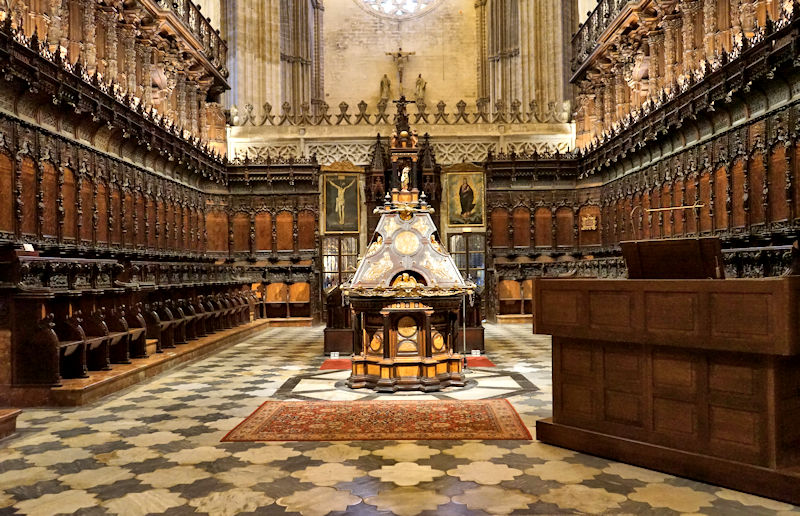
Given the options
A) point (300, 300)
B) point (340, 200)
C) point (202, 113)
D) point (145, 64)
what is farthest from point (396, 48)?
point (145, 64)

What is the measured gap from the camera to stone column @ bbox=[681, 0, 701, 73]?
46.4 ft

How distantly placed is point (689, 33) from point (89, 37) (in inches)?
506

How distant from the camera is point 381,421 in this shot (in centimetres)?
591

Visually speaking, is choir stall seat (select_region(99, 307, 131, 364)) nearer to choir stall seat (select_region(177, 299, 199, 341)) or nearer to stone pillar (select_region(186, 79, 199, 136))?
choir stall seat (select_region(177, 299, 199, 341))

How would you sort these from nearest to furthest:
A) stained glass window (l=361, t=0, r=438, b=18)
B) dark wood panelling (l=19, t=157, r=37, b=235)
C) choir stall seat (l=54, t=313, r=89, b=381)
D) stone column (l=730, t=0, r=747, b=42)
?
choir stall seat (l=54, t=313, r=89, b=381), dark wood panelling (l=19, t=157, r=37, b=235), stone column (l=730, t=0, r=747, b=42), stained glass window (l=361, t=0, r=438, b=18)

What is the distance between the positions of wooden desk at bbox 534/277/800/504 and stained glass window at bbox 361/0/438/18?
3206cm

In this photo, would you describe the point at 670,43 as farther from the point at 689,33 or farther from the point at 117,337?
the point at 117,337

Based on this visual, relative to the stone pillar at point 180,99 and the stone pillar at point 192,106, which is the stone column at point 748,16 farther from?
the stone pillar at point 192,106

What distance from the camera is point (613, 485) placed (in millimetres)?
3938

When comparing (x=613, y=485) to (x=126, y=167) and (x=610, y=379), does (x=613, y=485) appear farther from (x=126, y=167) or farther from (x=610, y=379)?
(x=126, y=167)

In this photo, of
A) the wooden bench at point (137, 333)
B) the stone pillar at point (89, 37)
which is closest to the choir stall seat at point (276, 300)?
the stone pillar at point (89, 37)

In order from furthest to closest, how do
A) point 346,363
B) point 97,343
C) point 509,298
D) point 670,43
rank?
1. point 509,298
2. point 670,43
3. point 346,363
4. point 97,343

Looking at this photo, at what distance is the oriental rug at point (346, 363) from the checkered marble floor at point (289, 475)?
302 cm

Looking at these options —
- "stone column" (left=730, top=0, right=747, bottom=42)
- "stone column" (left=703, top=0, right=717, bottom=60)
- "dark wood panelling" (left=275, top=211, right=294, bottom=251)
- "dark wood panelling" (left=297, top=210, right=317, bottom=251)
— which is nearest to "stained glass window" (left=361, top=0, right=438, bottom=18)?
"dark wood panelling" (left=297, top=210, right=317, bottom=251)
